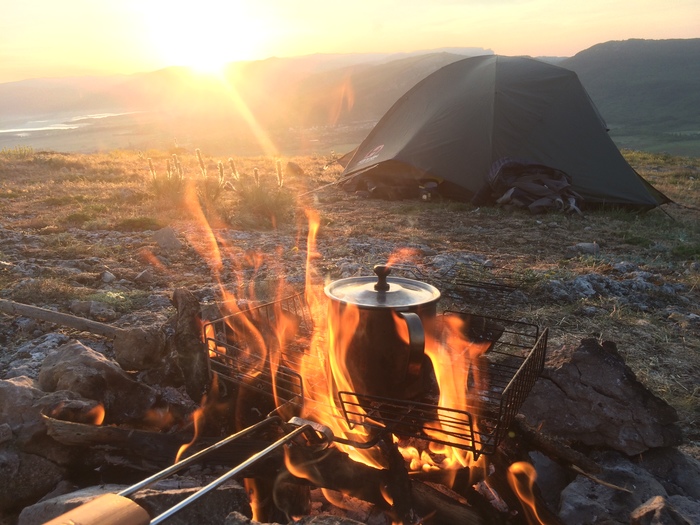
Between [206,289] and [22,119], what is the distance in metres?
130

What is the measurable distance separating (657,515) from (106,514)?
1528mm

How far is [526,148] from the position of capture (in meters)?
9.08

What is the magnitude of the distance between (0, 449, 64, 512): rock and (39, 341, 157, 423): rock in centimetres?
33

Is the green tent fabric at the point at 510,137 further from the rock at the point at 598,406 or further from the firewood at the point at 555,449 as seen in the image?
the firewood at the point at 555,449

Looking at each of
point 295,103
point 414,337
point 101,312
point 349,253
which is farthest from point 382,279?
point 295,103

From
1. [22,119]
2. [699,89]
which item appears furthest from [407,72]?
[22,119]

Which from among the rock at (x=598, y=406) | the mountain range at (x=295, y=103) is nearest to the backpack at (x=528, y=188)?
the rock at (x=598, y=406)

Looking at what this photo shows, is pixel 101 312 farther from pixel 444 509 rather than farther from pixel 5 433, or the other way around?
pixel 444 509

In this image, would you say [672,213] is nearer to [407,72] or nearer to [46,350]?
[46,350]

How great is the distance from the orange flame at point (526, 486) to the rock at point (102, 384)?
1.72 m

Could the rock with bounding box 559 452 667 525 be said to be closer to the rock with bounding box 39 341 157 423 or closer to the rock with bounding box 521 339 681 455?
the rock with bounding box 521 339 681 455

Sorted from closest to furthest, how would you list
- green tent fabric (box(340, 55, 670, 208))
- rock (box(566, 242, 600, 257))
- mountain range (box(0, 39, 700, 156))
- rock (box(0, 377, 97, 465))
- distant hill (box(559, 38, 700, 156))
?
rock (box(0, 377, 97, 465)), rock (box(566, 242, 600, 257)), green tent fabric (box(340, 55, 670, 208)), distant hill (box(559, 38, 700, 156)), mountain range (box(0, 39, 700, 156))

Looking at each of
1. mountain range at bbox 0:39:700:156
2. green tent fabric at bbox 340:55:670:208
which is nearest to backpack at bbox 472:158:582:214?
green tent fabric at bbox 340:55:670:208

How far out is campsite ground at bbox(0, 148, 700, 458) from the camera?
12.9 ft
